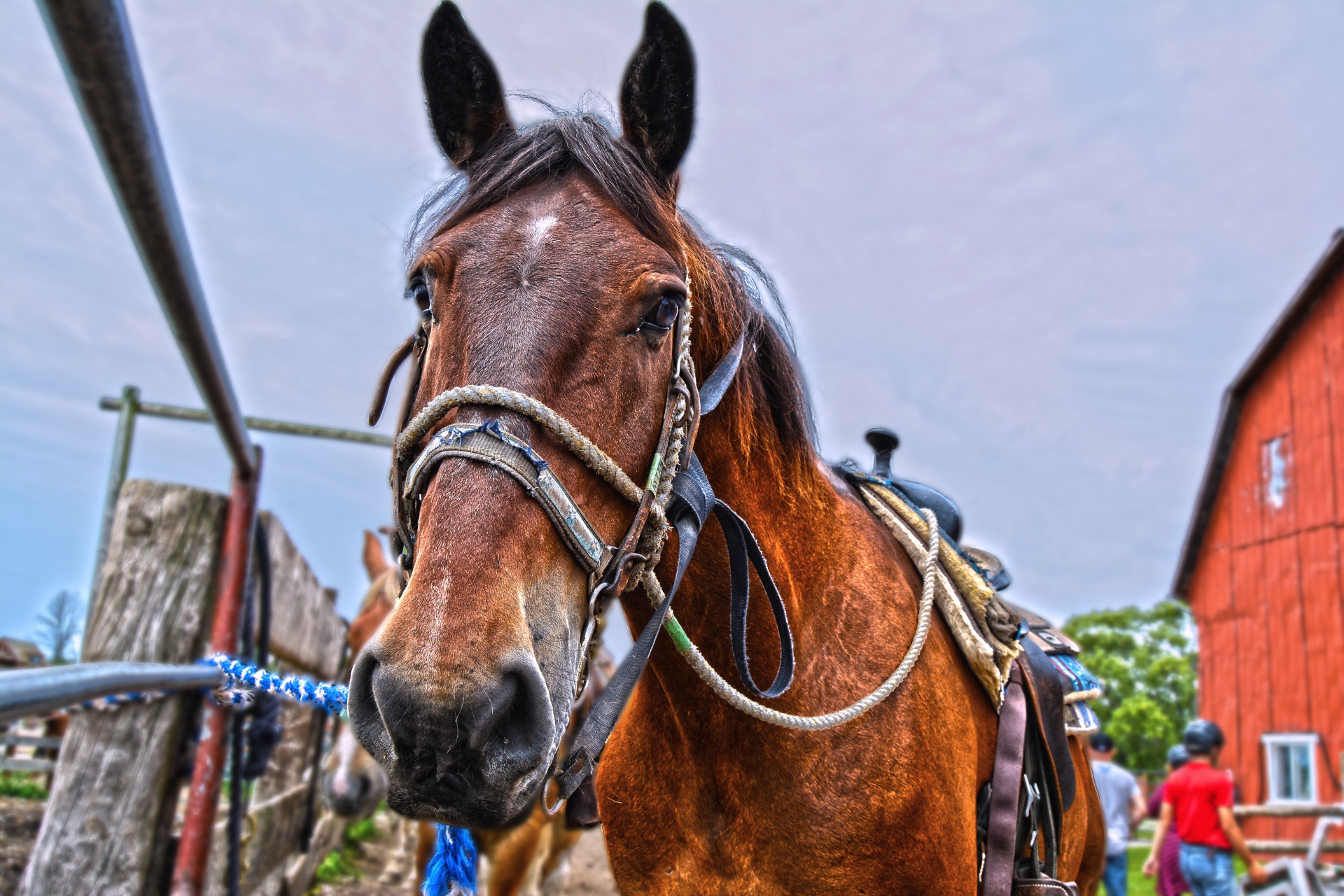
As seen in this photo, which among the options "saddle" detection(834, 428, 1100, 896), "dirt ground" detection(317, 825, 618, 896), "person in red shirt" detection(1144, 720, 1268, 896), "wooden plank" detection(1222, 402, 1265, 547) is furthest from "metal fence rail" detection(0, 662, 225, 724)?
"wooden plank" detection(1222, 402, 1265, 547)

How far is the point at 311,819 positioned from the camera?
6641mm

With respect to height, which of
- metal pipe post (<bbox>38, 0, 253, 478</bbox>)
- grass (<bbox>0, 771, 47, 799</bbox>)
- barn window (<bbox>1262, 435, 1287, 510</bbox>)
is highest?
barn window (<bbox>1262, 435, 1287, 510</bbox>)

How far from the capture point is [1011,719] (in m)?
2.42

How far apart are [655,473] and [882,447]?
1.94m

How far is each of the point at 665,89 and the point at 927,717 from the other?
5.43 feet

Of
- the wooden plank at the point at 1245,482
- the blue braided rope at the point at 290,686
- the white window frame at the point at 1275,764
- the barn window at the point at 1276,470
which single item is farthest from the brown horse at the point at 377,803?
the wooden plank at the point at 1245,482

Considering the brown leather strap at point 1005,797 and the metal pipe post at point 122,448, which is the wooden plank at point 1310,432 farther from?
the metal pipe post at point 122,448

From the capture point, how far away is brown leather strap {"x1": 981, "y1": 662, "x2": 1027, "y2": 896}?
87.5 inches

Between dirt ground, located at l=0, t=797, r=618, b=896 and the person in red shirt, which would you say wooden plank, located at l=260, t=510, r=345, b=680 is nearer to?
dirt ground, located at l=0, t=797, r=618, b=896

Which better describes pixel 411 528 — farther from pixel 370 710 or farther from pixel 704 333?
pixel 704 333

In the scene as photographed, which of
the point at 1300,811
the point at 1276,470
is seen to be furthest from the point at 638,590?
the point at 1276,470

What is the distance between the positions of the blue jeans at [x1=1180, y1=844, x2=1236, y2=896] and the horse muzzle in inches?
307

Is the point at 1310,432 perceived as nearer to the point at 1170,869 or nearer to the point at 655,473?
the point at 1170,869

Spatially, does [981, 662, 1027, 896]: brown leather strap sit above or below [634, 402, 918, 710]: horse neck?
below
